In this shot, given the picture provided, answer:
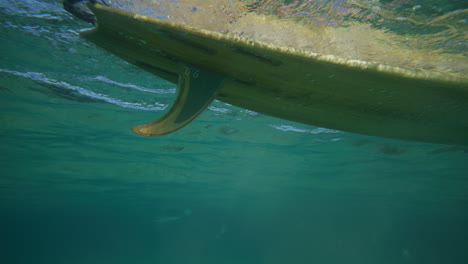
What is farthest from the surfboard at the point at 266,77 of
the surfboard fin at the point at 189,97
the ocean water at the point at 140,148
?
the ocean water at the point at 140,148

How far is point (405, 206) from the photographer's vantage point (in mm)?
44812

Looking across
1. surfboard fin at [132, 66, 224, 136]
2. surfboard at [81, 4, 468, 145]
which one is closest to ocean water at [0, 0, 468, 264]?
surfboard fin at [132, 66, 224, 136]

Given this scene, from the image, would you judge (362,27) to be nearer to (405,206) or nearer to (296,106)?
(296,106)

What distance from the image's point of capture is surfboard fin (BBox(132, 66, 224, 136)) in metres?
2.52

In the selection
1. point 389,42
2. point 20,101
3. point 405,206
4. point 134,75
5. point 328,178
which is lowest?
point 405,206

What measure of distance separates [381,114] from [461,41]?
4367mm

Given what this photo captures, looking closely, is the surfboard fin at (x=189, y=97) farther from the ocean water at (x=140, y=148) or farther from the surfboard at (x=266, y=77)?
the ocean water at (x=140, y=148)

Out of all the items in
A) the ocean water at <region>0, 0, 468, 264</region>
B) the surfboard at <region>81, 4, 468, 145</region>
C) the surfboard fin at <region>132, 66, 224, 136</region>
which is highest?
the surfboard at <region>81, 4, 468, 145</region>

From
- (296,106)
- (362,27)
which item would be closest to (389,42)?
(362,27)

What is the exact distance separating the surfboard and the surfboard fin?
0.03 feet

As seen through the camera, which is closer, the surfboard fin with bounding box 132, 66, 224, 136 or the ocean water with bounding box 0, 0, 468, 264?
the surfboard fin with bounding box 132, 66, 224, 136

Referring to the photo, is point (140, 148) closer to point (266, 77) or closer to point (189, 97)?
point (189, 97)

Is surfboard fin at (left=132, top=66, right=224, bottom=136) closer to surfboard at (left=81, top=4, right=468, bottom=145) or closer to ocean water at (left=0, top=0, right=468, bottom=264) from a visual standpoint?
surfboard at (left=81, top=4, right=468, bottom=145)

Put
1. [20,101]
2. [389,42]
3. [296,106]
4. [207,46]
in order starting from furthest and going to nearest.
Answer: [20,101], [389,42], [296,106], [207,46]
